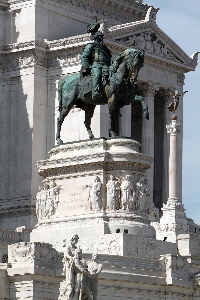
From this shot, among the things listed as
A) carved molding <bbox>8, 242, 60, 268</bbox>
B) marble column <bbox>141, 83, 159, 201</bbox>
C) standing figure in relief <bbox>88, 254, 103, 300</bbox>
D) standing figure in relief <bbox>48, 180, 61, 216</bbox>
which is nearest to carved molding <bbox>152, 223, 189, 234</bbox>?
standing figure in relief <bbox>48, 180, 61, 216</bbox>

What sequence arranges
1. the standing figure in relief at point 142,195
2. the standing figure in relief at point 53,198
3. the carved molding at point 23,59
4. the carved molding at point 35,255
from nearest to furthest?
the carved molding at point 35,255
the standing figure in relief at point 142,195
the standing figure in relief at point 53,198
the carved molding at point 23,59

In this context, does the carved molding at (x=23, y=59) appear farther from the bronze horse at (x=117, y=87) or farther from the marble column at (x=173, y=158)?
the bronze horse at (x=117, y=87)

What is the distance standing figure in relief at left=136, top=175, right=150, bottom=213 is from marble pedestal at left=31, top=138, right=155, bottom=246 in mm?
150

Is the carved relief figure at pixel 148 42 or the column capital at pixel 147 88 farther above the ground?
the carved relief figure at pixel 148 42

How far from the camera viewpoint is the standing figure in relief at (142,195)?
67.9 metres

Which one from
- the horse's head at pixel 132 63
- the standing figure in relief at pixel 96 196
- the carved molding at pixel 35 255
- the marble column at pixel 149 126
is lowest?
the carved molding at pixel 35 255

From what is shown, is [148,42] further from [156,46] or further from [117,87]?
[117,87]

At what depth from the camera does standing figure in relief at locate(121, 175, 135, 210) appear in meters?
67.3

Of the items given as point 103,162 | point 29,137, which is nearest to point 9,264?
point 103,162

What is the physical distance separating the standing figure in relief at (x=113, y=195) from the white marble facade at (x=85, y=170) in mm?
45

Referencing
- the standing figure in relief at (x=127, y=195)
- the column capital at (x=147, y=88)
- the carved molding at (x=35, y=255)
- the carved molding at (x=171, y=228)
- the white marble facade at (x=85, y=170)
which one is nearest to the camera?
the carved molding at (x=35, y=255)

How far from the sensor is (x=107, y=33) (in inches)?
3999

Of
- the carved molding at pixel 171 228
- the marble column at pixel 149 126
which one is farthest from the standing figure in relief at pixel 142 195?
the marble column at pixel 149 126

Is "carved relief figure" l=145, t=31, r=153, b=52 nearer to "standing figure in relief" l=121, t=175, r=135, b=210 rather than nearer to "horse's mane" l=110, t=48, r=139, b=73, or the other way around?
"horse's mane" l=110, t=48, r=139, b=73
